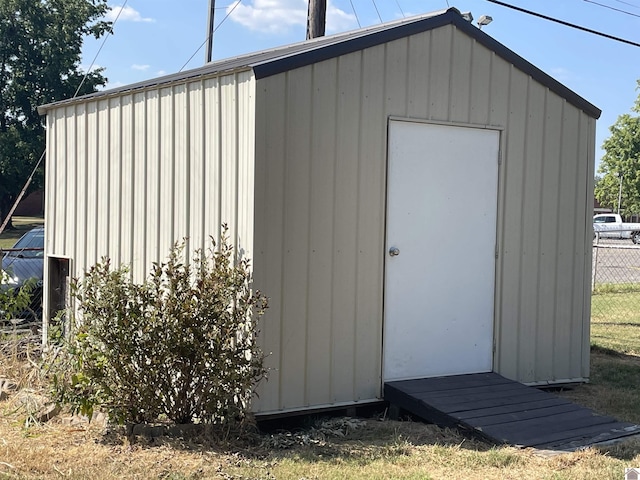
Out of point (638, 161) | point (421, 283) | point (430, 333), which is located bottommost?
point (430, 333)

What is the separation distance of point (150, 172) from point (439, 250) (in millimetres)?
2526

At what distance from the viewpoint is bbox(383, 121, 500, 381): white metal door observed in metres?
5.93

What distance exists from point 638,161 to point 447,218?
39.5m

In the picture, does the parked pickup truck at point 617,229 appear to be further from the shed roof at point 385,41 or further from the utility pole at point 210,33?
the shed roof at point 385,41

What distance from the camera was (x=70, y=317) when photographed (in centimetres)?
533

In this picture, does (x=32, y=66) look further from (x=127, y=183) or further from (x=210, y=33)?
(x=127, y=183)

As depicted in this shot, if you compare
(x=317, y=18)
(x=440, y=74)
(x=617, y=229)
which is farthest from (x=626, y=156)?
(x=440, y=74)

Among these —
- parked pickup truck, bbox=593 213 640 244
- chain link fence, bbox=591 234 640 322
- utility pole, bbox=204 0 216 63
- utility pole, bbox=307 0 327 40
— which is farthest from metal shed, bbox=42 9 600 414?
parked pickup truck, bbox=593 213 640 244

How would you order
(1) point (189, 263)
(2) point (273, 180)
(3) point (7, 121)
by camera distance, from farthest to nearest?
(3) point (7, 121), (1) point (189, 263), (2) point (273, 180)

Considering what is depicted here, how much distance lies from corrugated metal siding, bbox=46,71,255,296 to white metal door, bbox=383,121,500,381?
1303mm

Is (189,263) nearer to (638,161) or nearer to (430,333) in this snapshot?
(430,333)

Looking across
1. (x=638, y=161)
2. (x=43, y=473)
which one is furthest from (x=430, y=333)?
(x=638, y=161)

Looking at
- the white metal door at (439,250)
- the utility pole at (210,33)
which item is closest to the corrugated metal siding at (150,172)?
the white metal door at (439,250)

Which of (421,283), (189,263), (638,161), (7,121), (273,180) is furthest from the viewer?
(638,161)
